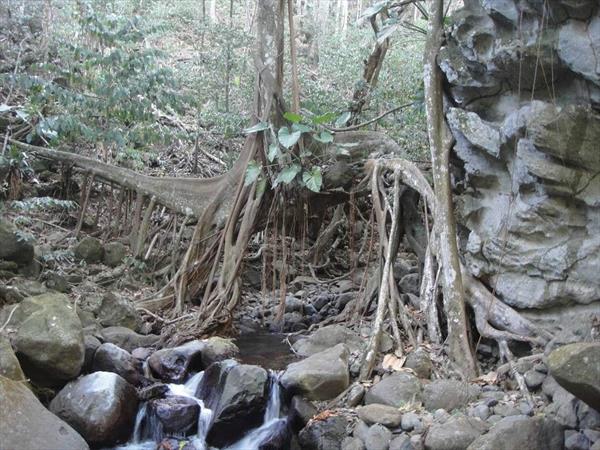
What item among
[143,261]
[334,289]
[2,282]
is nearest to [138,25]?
[143,261]

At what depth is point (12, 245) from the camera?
7125mm

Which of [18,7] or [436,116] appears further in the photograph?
[18,7]

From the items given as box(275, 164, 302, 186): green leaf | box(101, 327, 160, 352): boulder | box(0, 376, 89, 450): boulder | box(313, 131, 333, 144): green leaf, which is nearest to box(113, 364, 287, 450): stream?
box(0, 376, 89, 450): boulder

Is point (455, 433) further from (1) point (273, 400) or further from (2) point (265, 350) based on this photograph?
(2) point (265, 350)

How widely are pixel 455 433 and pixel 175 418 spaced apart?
2.50 meters

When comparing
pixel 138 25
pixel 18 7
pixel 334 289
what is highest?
pixel 18 7

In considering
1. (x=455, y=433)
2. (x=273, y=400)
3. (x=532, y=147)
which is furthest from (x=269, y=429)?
(x=532, y=147)

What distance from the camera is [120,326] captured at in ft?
22.9

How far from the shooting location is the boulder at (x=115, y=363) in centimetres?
581

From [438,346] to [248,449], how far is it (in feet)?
6.34

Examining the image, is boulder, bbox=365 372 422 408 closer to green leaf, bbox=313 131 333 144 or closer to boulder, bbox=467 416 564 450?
boulder, bbox=467 416 564 450

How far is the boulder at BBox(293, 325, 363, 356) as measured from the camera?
21.3 feet

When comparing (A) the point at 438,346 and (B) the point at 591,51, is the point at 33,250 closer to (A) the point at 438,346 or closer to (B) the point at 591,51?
(A) the point at 438,346

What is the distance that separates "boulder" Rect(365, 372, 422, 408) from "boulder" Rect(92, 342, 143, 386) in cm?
224
